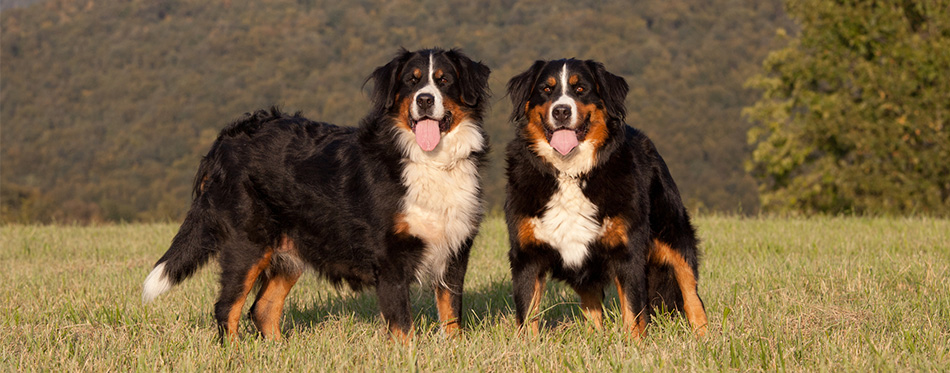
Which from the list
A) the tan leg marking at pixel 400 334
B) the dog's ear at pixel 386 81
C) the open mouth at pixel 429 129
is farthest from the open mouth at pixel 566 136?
the tan leg marking at pixel 400 334

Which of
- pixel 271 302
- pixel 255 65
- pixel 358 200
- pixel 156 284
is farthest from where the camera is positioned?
pixel 255 65

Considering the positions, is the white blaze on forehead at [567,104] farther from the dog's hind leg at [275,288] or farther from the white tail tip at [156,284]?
the white tail tip at [156,284]

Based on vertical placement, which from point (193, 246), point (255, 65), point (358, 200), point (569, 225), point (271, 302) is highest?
point (358, 200)

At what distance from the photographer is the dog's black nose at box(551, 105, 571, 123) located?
5.06 m

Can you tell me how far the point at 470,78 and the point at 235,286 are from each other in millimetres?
2169

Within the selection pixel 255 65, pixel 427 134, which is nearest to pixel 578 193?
pixel 427 134

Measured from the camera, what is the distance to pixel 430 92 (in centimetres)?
509

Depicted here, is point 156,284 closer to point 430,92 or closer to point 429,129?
point 429,129

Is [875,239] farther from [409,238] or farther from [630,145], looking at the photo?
[409,238]

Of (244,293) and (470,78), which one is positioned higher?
(470,78)

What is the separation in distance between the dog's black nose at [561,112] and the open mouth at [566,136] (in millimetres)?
96

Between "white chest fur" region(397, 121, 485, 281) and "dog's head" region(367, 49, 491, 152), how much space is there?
7cm

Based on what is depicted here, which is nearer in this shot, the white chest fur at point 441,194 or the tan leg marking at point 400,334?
the tan leg marking at point 400,334

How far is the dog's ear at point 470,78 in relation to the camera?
5289 millimetres
